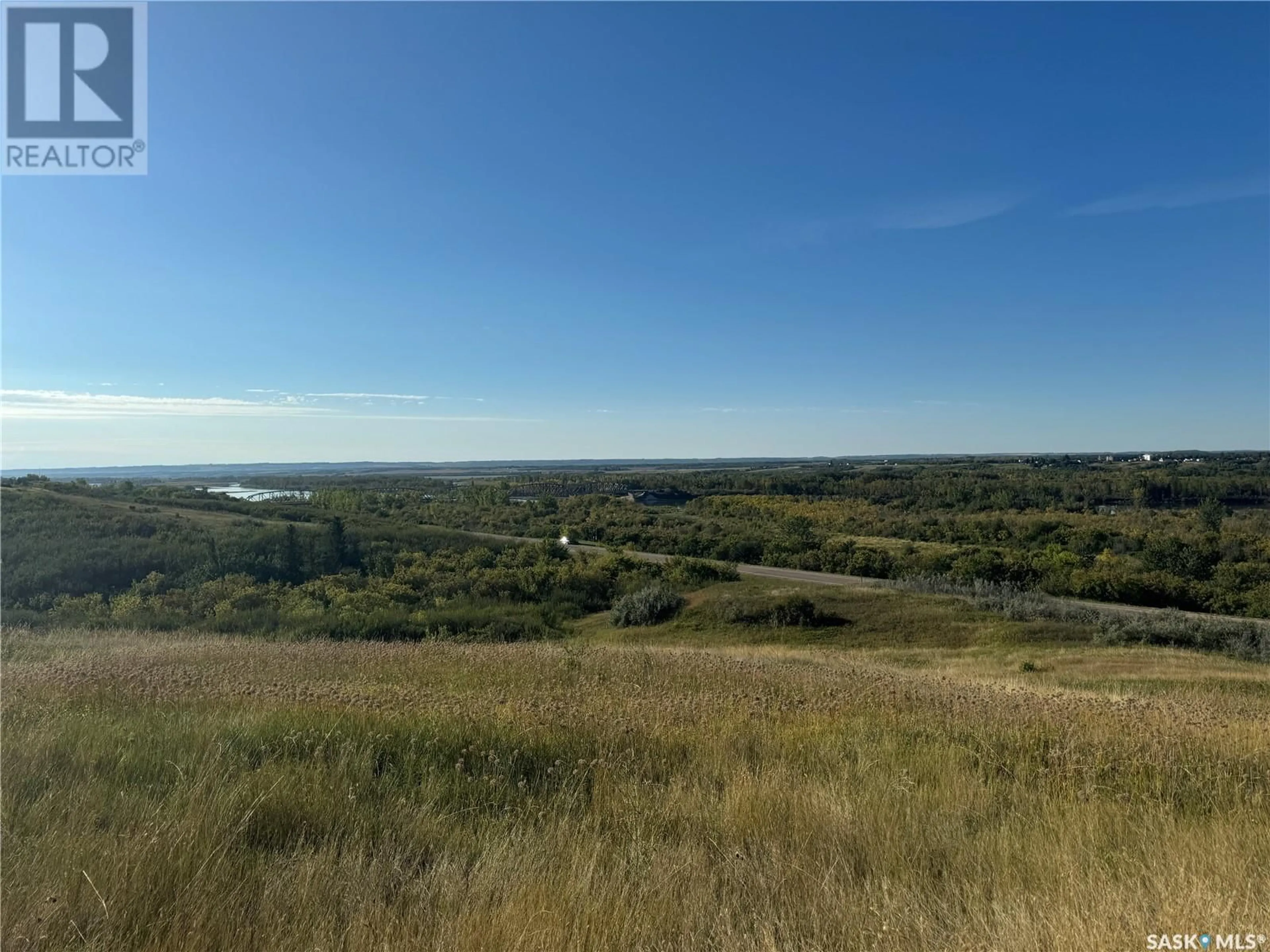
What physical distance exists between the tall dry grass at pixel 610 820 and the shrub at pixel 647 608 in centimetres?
2547

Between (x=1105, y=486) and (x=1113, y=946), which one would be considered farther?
(x=1105, y=486)

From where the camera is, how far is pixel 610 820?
413cm

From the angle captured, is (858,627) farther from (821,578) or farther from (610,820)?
(610,820)

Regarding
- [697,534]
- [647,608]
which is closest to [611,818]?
[647,608]

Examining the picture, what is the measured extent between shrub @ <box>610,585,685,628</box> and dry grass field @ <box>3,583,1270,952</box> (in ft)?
81.8

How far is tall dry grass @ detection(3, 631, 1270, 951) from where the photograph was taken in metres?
2.94

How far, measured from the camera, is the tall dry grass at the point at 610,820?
294 centimetres

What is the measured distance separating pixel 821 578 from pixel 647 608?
50.8ft

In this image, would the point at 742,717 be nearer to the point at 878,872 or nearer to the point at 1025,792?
the point at 1025,792

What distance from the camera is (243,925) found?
2920 millimetres

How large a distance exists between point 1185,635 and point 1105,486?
4155 inches

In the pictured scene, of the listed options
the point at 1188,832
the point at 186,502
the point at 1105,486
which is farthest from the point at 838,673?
the point at 1105,486

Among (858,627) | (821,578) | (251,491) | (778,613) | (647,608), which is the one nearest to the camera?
(858,627)

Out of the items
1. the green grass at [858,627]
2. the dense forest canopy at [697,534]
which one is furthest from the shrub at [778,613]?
the dense forest canopy at [697,534]
